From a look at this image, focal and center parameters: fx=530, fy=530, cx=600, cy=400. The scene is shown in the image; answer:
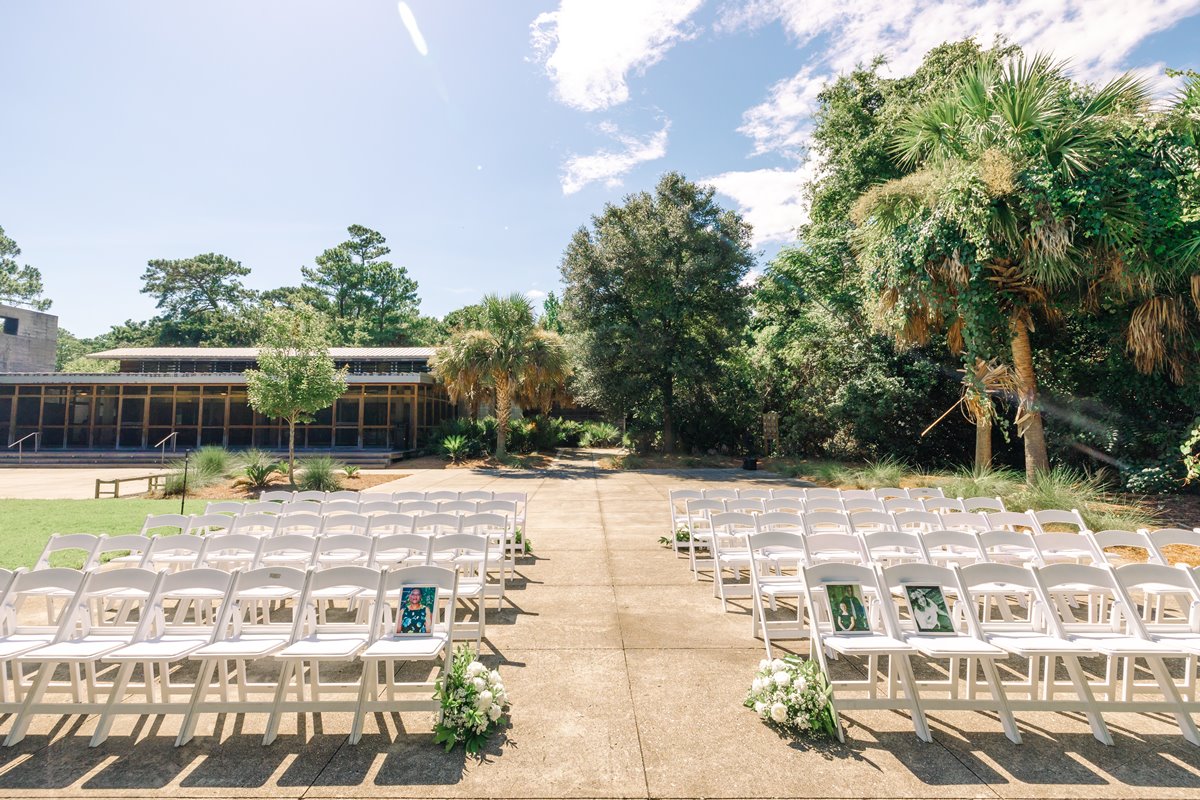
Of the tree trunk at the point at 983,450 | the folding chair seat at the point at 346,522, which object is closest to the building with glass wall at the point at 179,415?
the folding chair seat at the point at 346,522

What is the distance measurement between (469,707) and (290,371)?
14.8 m

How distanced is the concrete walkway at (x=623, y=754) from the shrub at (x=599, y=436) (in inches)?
1045

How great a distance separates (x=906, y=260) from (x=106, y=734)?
13.1 metres

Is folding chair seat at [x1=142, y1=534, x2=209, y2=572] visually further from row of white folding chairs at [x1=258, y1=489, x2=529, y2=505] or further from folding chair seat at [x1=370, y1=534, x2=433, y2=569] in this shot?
row of white folding chairs at [x1=258, y1=489, x2=529, y2=505]

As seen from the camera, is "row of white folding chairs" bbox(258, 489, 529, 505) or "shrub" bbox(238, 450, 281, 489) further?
"shrub" bbox(238, 450, 281, 489)

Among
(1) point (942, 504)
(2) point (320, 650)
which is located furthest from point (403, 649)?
(1) point (942, 504)

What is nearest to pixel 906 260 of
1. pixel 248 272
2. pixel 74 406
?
pixel 74 406

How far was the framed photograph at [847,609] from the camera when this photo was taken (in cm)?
359

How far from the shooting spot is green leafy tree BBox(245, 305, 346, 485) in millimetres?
15117

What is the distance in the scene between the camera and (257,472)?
1439 cm

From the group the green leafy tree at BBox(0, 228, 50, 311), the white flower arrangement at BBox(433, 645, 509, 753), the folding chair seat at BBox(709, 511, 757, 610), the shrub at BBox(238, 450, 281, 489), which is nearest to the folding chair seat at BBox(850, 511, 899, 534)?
the folding chair seat at BBox(709, 511, 757, 610)

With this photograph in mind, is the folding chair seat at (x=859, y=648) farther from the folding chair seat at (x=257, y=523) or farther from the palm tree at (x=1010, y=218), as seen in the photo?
the palm tree at (x=1010, y=218)

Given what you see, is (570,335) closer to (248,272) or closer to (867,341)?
(867,341)

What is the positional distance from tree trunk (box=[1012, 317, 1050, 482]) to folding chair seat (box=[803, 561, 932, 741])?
9.68 meters
